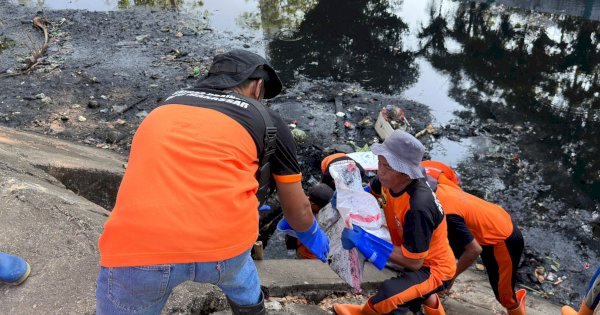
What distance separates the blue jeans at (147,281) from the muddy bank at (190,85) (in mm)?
3559

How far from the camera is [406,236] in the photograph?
2682 millimetres

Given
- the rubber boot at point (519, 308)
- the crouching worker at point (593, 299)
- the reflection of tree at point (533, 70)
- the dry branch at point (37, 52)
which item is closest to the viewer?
the crouching worker at point (593, 299)

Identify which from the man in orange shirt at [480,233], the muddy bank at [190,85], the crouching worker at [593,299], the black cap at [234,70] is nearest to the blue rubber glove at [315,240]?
the black cap at [234,70]

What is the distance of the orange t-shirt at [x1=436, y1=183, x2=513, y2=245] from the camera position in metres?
3.19

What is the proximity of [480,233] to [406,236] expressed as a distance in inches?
34.8

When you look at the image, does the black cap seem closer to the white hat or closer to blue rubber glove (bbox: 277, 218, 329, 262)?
blue rubber glove (bbox: 277, 218, 329, 262)

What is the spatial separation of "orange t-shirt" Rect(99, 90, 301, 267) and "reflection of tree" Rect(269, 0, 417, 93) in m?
6.05

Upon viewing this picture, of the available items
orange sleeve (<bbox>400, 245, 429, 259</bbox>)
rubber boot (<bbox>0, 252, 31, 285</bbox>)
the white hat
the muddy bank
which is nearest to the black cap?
the white hat

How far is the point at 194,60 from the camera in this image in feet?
26.4

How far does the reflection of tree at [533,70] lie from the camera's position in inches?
255

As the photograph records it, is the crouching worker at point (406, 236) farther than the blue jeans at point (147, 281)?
Yes

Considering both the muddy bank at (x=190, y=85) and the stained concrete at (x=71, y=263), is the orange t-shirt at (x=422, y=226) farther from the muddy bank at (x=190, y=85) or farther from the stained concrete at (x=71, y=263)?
the muddy bank at (x=190, y=85)

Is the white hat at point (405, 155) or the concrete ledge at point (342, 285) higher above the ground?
the white hat at point (405, 155)

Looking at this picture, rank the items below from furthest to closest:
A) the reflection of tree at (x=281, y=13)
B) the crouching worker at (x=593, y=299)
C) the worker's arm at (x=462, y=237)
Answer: the reflection of tree at (x=281, y=13), the worker's arm at (x=462, y=237), the crouching worker at (x=593, y=299)
